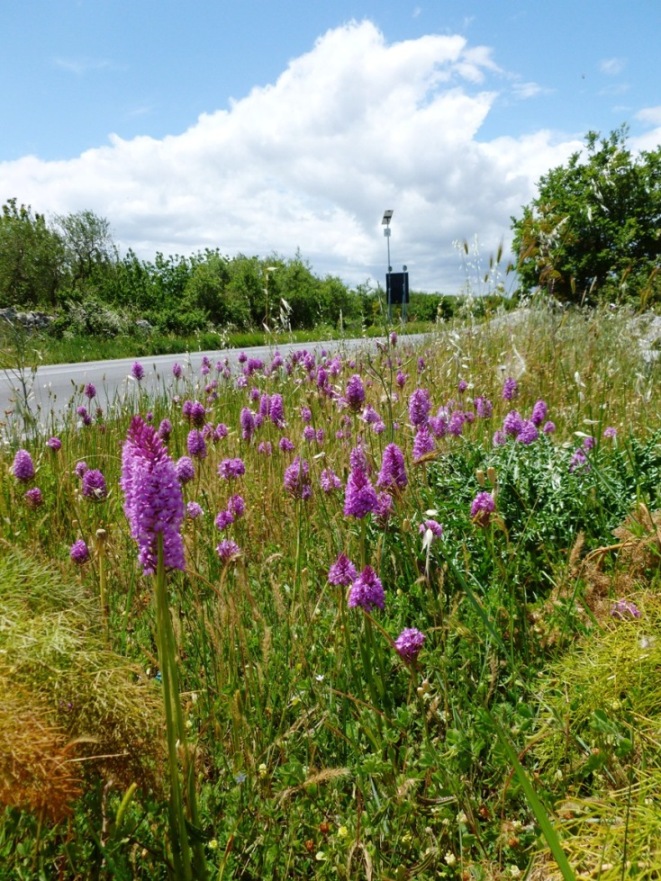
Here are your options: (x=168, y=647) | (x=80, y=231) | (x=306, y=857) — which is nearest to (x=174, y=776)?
(x=168, y=647)

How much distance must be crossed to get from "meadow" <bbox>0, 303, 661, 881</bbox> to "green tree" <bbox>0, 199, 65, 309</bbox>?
30.7 meters

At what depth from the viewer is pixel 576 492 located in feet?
8.80

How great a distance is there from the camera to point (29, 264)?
97.7 feet

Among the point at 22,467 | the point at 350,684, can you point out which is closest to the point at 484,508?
the point at 350,684

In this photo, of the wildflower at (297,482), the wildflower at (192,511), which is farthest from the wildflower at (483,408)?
the wildflower at (192,511)

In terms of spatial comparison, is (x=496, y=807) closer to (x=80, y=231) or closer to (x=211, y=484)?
(x=211, y=484)

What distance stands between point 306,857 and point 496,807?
511mm

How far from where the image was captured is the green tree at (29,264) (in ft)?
96.9

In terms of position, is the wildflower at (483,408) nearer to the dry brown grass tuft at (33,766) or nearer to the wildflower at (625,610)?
the wildflower at (625,610)

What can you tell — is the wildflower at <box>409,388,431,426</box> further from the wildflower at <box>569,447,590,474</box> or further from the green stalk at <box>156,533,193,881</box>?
the green stalk at <box>156,533,193,881</box>

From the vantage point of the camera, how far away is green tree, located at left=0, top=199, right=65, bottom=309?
29.5 m

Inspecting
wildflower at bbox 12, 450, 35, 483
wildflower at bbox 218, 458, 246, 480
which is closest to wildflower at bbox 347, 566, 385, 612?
wildflower at bbox 218, 458, 246, 480

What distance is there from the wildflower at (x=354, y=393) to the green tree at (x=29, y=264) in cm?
3051

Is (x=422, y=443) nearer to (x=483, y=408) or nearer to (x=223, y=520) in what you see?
(x=223, y=520)
